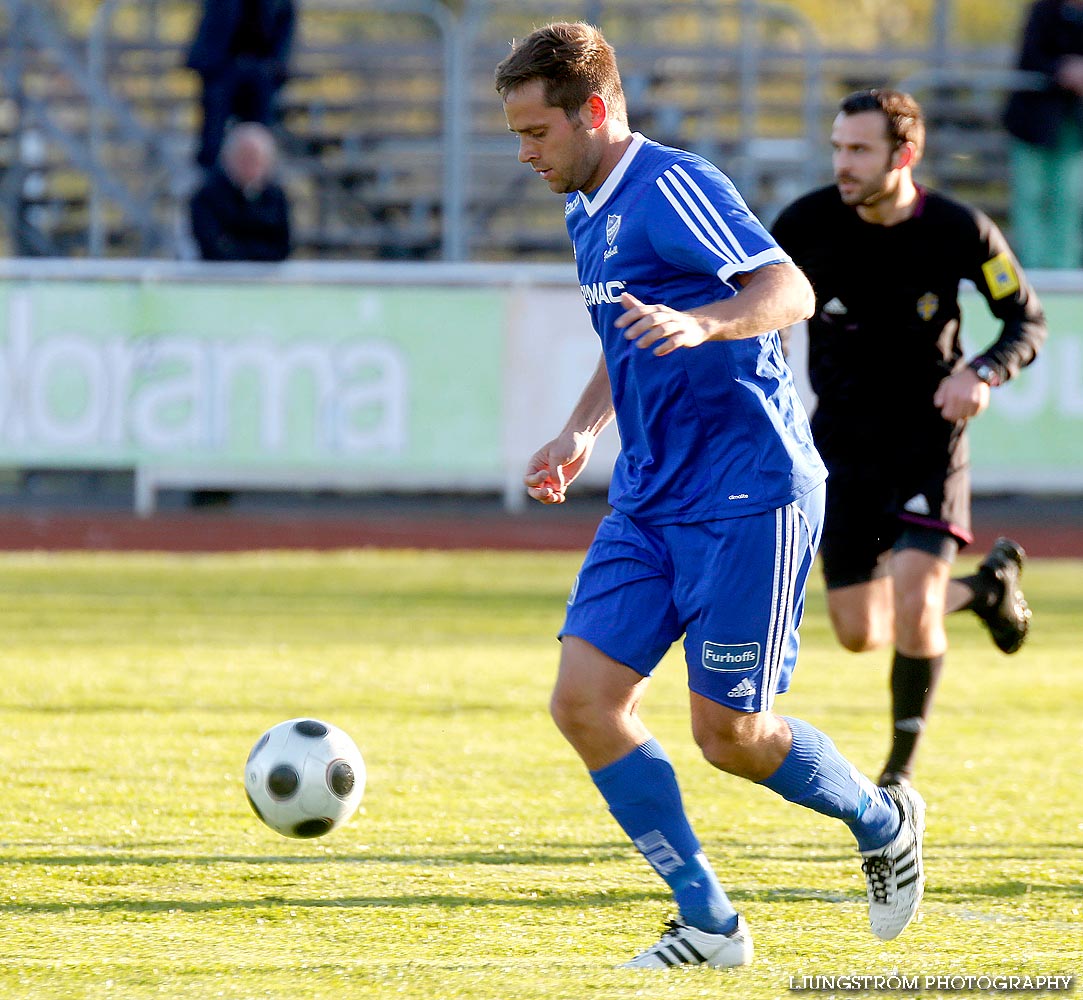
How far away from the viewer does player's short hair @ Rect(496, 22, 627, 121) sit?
379 cm

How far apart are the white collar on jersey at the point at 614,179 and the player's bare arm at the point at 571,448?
1.29 ft

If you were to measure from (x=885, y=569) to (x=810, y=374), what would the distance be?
2.22 feet

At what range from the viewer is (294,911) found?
433 cm

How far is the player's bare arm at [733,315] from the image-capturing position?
3379 millimetres

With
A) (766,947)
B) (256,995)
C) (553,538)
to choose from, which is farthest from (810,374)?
(553,538)

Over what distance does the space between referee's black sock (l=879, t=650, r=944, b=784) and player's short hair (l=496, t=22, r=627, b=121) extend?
2.54 meters

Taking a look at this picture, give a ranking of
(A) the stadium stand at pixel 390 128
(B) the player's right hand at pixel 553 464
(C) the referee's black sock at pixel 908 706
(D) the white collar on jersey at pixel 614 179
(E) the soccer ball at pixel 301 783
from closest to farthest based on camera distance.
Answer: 1. (D) the white collar on jersey at pixel 614 179
2. (B) the player's right hand at pixel 553 464
3. (E) the soccer ball at pixel 301 783
4. (C) the referee's black sock at pixel 908 706
5. (A) the stadium stand at pixel 390 128

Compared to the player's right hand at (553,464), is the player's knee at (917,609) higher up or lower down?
lower down

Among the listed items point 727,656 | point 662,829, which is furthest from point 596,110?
point 662,829

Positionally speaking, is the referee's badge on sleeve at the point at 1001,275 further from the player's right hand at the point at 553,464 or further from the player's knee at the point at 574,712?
the player's knee at the point at 574,712

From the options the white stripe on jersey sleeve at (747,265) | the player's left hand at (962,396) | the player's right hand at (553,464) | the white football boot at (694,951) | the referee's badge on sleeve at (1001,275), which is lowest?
the white football boot at (694,951)

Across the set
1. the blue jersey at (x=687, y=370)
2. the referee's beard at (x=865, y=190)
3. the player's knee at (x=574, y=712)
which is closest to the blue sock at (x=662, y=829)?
the player's knee at (x=574, y=712)

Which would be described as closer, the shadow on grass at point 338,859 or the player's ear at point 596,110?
the player's ear at point 596,110

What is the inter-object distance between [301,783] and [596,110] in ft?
6.23
